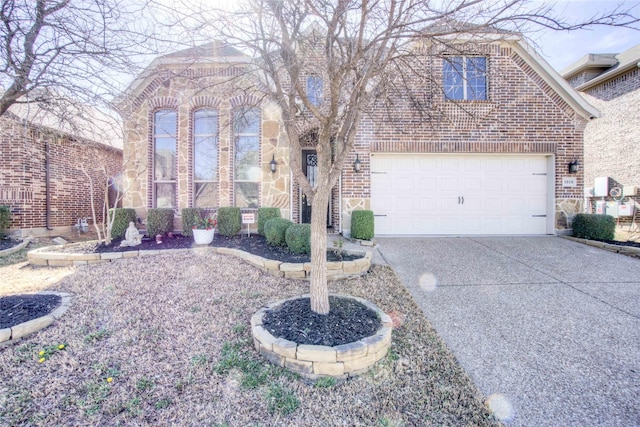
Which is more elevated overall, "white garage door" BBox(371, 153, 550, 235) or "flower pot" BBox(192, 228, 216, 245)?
"white garage door" BBox(371, 153, 550, 235)

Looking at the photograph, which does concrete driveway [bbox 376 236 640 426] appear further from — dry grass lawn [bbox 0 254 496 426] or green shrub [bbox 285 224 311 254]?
green shrub [bbox 285 224 311 254]

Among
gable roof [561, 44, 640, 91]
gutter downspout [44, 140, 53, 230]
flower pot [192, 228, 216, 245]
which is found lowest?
flower pot [192, 228, 216, 245]

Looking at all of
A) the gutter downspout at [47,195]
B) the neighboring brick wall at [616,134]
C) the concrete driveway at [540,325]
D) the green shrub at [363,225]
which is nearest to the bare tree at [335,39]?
the concrete driveway at [540,325]

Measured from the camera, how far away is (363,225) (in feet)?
22.1

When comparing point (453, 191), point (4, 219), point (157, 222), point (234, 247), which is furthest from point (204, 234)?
point (453, 191)

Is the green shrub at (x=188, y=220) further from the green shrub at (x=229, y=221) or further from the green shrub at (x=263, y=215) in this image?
the green shrub at (x=263, y=215)

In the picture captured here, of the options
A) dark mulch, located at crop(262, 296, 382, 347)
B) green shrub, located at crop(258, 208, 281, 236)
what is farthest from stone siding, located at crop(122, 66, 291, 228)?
dark mulch, located at crop(262, 296, 382, 347)

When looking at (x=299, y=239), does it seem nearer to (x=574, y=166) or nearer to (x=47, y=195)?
(x=574, y=166)

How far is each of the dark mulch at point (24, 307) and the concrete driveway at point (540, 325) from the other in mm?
4401

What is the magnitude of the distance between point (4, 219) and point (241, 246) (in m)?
6.40

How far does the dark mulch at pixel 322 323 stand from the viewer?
8.24 feet

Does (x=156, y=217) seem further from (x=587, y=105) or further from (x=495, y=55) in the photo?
(x=587, y=105)

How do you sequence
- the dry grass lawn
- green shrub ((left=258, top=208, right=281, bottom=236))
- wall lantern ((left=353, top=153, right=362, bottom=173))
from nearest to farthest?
the dry grass lawn
green shrub ((left=258, top=208, right=281, bottom=236))
wall lantern ((left=353, top=153, right=362, bottom=173))

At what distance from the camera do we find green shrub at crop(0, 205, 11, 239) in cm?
712
